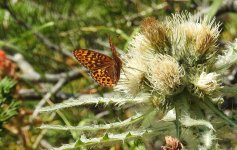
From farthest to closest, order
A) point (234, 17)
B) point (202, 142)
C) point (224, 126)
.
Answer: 1. point (234, 17)
2. point (224, 126)
3. point (202, 142)

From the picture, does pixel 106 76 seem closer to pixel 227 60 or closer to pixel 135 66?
pixel 135 66

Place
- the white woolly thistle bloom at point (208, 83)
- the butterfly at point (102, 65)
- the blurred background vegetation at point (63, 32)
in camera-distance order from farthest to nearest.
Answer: the blurred background vegetation at point (63, 32) < the butterfly at point (102, 65) < the white woolly thistle bloom at point (208, 83)

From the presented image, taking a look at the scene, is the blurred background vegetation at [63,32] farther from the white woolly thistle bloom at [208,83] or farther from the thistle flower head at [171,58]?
the white woolly thistle bloom at [208,83]

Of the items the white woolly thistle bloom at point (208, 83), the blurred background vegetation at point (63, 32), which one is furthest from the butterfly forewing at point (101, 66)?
the blurred background vegetation at point (63, 32)

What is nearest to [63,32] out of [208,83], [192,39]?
[192,39]

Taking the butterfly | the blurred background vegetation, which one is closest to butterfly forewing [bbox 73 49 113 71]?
→ the butterfly

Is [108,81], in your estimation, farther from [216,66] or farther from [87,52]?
[216,66]

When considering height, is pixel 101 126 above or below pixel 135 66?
below

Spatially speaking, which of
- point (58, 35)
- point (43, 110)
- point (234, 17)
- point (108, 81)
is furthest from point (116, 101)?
point (234, 17)

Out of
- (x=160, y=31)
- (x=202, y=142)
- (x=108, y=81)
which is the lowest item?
(x=202, y=142)
